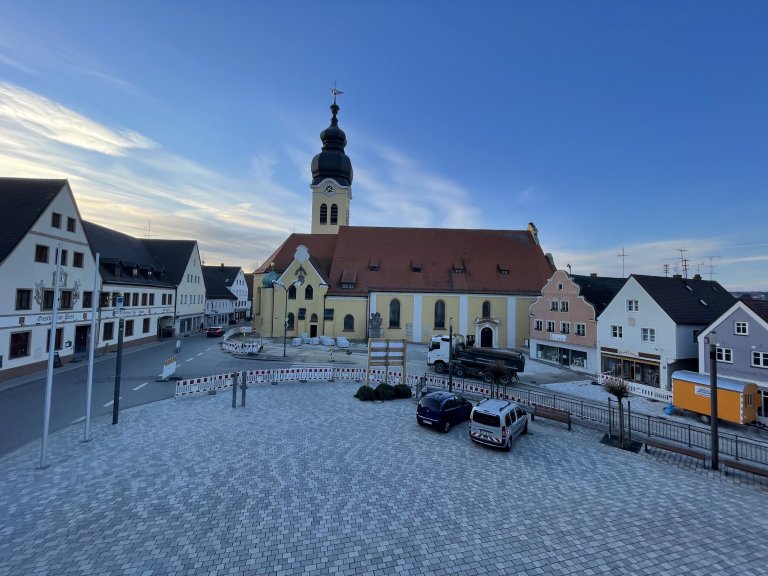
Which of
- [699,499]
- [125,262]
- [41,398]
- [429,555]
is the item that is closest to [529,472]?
[699,499]

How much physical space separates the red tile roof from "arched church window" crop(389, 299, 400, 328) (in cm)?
162

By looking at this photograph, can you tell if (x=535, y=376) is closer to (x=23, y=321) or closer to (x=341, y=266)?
(x=341, y=266)

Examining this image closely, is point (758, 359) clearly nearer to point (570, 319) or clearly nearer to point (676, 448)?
point (676, 448)

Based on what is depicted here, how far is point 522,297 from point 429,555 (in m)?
38.0

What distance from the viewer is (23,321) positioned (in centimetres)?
2209

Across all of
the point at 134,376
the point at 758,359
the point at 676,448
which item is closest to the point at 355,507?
the point at 676,448

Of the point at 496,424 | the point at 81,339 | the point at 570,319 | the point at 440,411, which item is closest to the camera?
the point at 496,424

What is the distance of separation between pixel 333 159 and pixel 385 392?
A: 132 feet

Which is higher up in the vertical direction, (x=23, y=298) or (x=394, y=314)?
(x=23, y=298)

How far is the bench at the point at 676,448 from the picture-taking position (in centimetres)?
1256

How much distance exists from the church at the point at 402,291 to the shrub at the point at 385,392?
2080 centimetres

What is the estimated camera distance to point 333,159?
5078cm

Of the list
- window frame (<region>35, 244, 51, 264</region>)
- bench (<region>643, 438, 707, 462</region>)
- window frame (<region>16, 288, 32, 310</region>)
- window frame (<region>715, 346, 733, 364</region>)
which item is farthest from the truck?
window frame (<region>35, 244, 51, 264</region>)

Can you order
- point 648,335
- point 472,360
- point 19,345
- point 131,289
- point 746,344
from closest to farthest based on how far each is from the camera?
point 746,344
point 19,345
point 648,335
point 472,360
point 131,289
